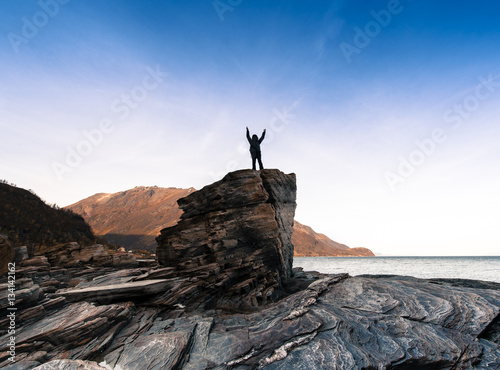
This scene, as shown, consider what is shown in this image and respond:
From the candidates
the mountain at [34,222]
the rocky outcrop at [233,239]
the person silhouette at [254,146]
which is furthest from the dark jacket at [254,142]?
the mountain at [34,222]

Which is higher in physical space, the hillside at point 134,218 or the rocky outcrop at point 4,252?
the hillside at point 134,218

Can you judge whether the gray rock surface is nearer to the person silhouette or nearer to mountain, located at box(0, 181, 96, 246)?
the person silhouette

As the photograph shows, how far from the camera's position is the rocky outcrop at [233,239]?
18219mm

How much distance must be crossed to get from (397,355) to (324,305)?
3.69m

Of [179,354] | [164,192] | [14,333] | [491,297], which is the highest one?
[164,192]

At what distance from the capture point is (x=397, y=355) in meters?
8.27

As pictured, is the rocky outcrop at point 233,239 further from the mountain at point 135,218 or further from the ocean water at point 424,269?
the mountain at point 135,218

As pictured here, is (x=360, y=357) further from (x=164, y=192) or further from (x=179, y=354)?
(x=164, y=192)

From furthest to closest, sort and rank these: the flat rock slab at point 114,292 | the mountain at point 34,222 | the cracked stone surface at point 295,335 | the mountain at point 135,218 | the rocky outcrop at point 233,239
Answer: the mountain at point 135,218
the mountain at point 34,222
the rocky outcrop at point 233,239
the flat rock slab at point 114,292
the cracked stone surface at point 295,335

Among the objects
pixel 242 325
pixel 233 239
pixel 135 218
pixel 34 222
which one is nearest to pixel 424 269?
pixel 233 239

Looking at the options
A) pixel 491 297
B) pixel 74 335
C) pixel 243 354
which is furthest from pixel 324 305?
pixel 74 335

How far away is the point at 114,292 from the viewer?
42.2ft

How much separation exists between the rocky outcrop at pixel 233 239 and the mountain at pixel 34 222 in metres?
32.2

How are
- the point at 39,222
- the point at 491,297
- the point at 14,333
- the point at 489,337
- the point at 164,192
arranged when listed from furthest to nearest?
1. the point at 164,192
2. the point at 39,222
3. the point at 491,297
4. the point at 489,337
5. the point at 14,333
